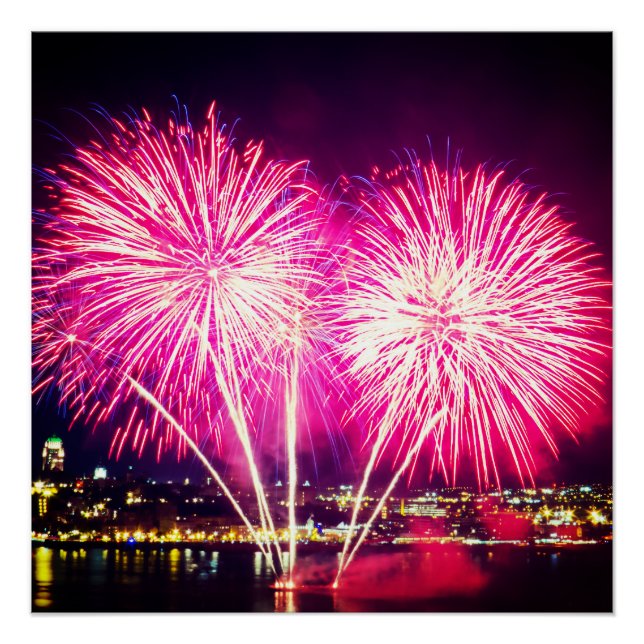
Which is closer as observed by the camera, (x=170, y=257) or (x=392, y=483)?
(x=170, y=257)

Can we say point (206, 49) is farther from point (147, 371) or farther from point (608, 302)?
point (608, 302)

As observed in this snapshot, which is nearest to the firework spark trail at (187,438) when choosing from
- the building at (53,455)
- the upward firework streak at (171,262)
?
the upward firework streak at (171,262)

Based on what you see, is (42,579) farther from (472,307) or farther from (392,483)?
(472,307)

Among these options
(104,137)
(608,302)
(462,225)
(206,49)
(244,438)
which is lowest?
(244,438)

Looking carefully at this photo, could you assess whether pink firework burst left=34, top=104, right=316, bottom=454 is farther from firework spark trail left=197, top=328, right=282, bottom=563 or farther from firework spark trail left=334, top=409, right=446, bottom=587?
firework spark trail left=334, top=409, right=446, bottom=587

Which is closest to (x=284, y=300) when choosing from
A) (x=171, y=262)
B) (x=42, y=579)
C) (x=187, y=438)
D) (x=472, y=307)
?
(x=171, y=262)
